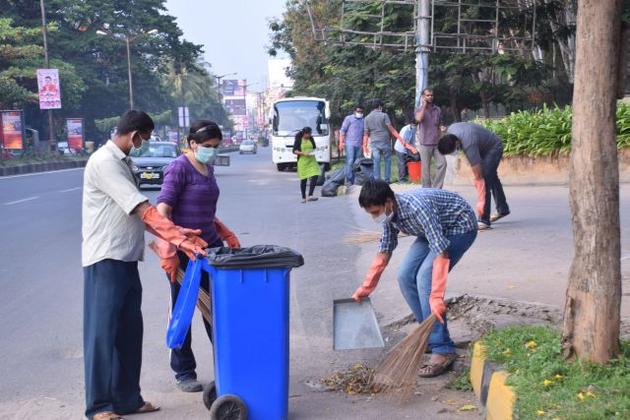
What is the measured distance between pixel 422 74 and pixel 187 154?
46.0ft

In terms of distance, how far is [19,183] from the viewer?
28.4m

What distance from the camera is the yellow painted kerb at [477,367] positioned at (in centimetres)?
528

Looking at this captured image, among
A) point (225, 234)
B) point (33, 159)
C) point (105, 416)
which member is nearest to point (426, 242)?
point (225, 234)

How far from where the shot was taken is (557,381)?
4.53 meters

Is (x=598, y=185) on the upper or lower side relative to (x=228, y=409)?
upper

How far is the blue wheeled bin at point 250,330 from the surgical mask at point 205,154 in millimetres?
957

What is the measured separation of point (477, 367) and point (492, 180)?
19.0 ft

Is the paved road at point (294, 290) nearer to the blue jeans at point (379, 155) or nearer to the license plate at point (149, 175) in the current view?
the blue jeans at point (379, 155)

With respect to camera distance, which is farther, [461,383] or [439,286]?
[461,383]

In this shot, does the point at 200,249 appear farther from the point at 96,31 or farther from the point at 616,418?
the point at 96,31

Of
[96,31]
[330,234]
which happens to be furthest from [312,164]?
[96,31]

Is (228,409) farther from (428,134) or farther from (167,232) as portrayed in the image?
(428,134)

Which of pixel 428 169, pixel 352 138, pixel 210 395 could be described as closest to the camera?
pixel 210 395

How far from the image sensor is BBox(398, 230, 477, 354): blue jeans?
5.65 m
